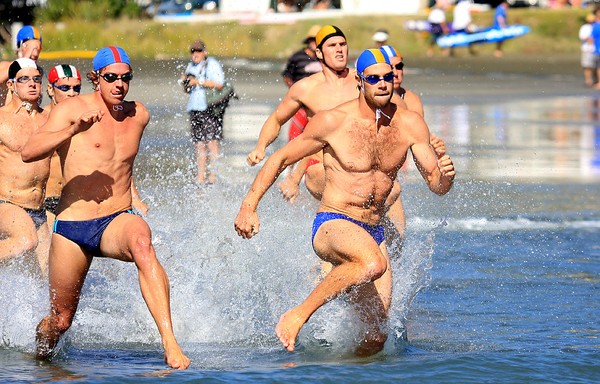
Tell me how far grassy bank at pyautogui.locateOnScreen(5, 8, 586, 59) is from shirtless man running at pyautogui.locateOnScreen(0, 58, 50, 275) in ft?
78.9

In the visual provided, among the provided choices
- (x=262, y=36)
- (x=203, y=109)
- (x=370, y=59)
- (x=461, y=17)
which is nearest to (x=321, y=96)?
(x=370, y=59)

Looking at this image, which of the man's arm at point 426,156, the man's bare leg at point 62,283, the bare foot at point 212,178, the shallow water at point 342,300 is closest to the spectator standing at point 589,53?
the shallow water at point 342,300

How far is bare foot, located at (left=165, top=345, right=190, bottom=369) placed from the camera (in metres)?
6.88

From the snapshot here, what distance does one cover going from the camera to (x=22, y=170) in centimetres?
896

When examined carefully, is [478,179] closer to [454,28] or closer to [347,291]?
[347,291]

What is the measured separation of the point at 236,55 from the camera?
3397 cm

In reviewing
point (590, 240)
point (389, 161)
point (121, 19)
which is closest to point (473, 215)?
point (590, 240)

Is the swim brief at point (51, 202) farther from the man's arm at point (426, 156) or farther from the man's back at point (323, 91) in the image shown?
the man's arm at point (426, 156)

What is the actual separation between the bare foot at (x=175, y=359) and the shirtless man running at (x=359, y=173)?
694 millimetres

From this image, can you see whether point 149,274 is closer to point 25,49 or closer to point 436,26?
point 25,49

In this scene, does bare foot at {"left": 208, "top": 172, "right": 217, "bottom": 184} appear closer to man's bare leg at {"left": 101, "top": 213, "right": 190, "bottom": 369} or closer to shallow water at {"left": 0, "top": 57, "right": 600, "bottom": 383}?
shallow water at {"left": 0, "top": 57, "right": 600, "bottom": 383}

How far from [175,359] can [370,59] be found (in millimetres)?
2134

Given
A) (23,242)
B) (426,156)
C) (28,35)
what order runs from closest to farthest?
1. (426,156)
2. (23,242)
3. (28,35)

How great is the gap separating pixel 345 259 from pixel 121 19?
2992 centimetres
